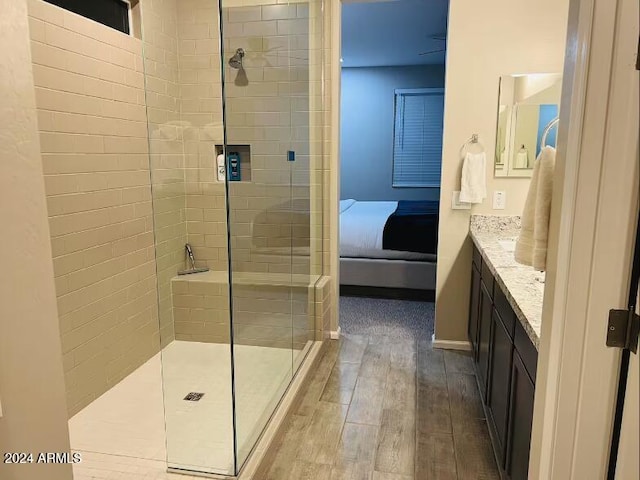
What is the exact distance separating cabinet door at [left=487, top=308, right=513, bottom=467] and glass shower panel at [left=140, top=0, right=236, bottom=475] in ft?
4.81

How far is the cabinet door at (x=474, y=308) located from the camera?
3002 mm

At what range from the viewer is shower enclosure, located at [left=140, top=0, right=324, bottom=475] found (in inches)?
95.0

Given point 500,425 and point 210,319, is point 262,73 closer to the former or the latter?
point 210,319

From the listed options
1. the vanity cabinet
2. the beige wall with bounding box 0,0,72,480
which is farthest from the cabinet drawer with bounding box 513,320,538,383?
→ the beige wall with bounding box 0,0,72,480

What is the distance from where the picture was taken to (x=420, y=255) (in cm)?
464

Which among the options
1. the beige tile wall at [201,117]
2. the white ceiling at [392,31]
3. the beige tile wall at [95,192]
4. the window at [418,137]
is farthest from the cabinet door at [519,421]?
the window at [418,137]

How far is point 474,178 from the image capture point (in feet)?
10.7

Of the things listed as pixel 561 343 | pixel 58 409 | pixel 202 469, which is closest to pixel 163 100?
pixel 202 469

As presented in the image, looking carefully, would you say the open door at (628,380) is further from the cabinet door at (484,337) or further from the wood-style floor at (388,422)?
the cabinet door at (484,337)

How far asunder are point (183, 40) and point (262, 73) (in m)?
1.04

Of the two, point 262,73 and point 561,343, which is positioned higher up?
point 262,73

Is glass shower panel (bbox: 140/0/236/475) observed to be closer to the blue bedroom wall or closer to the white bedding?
the white bedding

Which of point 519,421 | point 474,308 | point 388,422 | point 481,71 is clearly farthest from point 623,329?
point 481,71

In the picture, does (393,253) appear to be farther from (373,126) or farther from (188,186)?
(373,126)
